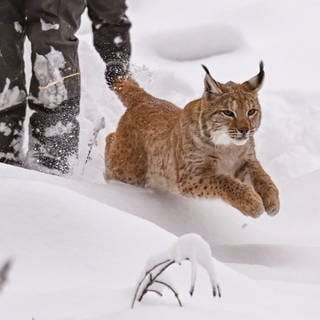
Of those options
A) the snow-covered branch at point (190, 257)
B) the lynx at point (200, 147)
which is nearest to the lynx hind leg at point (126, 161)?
the lynx at point (200, 147)

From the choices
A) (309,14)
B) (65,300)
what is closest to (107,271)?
(65,300)

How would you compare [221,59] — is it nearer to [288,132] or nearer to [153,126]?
[288,132]

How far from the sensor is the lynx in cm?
423

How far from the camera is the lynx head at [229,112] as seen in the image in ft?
13.8

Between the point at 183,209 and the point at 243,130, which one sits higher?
the point at 243,130

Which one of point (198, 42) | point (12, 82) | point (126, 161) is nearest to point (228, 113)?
point (126, 161)

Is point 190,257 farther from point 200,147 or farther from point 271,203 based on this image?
point 200,147

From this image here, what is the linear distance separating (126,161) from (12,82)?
27.7 inches

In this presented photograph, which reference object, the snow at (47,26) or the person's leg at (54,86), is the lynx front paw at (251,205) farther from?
the snow at (47,26)

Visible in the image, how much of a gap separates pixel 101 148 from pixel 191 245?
155 inches

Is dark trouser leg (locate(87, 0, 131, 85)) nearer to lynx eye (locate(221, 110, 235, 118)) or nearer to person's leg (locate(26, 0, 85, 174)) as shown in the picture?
person's leg (locate(26, 0, 85, 174))

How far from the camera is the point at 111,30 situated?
5.45 m

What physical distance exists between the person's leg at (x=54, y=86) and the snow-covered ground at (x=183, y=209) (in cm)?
27

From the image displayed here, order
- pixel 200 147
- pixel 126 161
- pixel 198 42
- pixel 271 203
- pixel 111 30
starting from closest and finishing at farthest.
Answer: pixel 271 203, pixel 200 147, pixel 126 161, pixel 111 30, pixel 198 42
